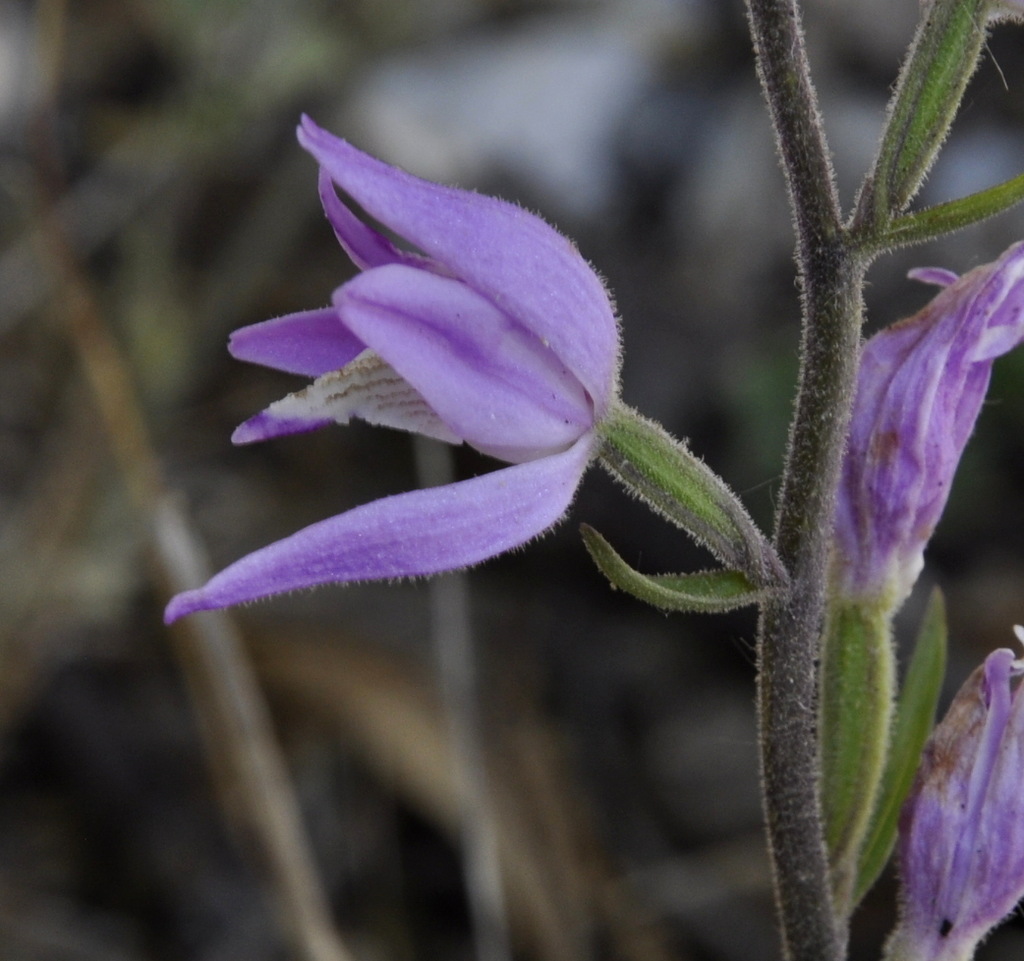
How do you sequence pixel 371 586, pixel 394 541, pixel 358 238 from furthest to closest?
1. pixel 371 586
2. pixel 358 238
3. pixel 394 541

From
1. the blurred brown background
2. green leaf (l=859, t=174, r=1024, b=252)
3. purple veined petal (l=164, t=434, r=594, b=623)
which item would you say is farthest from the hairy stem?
the blurred brown background

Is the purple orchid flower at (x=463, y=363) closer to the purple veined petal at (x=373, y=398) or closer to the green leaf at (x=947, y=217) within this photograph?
the purple veined petal at (x=373, y=398)

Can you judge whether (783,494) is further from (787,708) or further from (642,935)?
(642,935)

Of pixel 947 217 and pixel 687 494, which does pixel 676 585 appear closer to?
pixel 687 494

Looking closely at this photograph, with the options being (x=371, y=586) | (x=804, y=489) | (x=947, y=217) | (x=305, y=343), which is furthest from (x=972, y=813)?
(x=371, y=586)

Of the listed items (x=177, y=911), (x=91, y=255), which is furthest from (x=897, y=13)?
(x=177, y=911)

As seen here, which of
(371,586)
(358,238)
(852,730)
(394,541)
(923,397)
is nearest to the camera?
(394,541)

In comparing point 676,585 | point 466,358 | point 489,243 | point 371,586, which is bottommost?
point 676,585

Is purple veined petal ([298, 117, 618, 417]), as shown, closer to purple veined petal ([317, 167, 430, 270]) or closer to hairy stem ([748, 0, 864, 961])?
purple veined petal ([317, 167, 430, 270])
